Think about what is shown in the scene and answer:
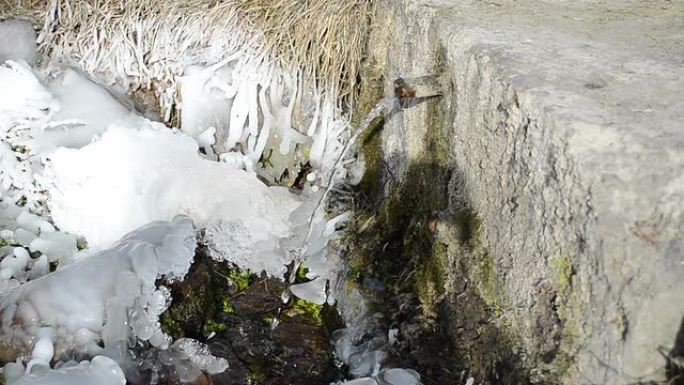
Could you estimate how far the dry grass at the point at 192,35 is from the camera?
13.1ft

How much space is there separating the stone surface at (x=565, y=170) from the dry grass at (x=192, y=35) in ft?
2.38

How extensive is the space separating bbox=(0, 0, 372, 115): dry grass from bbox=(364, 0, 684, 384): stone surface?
72 centimetres

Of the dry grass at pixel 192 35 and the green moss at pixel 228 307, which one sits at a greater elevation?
the dry grass at pixel 192 35

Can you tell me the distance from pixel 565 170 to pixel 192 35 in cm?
277

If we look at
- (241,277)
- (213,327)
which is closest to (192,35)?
(241,277)

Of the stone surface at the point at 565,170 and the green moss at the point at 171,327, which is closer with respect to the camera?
the stone surface at the point at 565,170

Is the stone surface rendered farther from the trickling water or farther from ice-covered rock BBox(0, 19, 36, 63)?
ice-covered rock BBox(0, 19, 36, 63)

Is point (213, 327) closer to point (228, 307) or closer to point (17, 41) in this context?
point (228, 307)

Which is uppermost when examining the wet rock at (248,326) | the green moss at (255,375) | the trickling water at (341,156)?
the trickling water at (341,156)

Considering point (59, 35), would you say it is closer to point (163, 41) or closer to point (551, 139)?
point (163, 41)

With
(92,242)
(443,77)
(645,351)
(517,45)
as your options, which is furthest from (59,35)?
(645,351)

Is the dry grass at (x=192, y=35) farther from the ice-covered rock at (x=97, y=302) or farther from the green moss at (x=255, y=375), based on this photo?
the green moss at (x=255, y=375)

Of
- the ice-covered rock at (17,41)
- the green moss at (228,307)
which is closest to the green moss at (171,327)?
the green moss at (228,307)

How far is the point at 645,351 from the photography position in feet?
5.81
